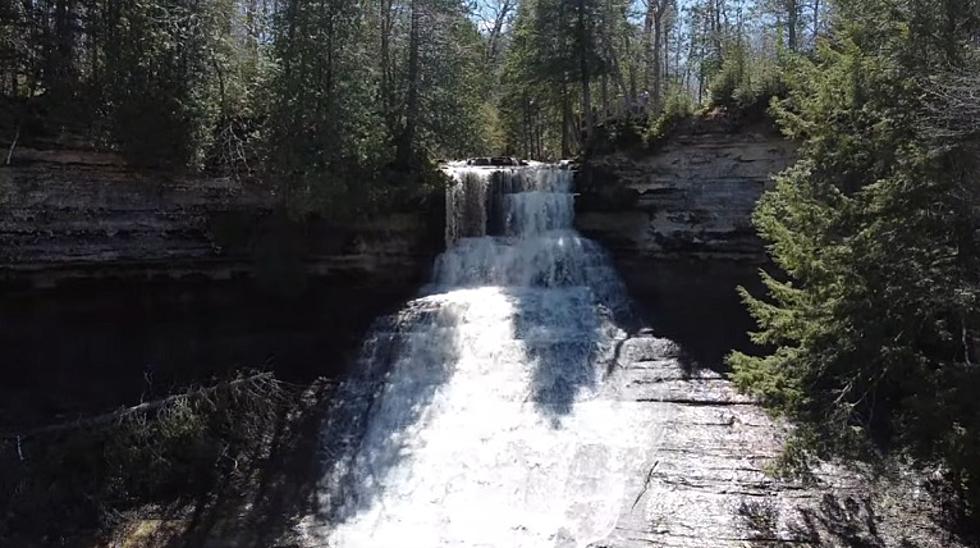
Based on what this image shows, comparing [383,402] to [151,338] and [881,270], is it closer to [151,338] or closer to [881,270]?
[151,338]

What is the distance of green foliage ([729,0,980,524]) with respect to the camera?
884 cm

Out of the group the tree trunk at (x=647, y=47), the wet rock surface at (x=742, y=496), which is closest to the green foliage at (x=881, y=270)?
the wet rock surface at (x=742, y=496)

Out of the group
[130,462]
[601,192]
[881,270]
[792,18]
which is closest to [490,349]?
[601,192]

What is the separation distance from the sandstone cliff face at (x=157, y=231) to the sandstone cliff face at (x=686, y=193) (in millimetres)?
4618

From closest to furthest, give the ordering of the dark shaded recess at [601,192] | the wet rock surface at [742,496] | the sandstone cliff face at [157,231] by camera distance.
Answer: the wet rock surface at [742,496]
the sandstone cliff face at [157,231]
the dark shaded recess at [601,192]

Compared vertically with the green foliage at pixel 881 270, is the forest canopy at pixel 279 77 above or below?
above

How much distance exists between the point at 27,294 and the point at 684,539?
1369cm

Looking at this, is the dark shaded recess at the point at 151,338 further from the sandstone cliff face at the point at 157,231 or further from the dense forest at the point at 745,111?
the dense forest at the point at 745,111

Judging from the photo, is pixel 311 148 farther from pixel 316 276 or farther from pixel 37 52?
pixel 37 52

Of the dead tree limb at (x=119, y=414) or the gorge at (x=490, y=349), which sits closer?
the gorge at (x=490, y=349)

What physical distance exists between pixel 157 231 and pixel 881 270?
45.5 feet

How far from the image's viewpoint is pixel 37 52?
1471 cm

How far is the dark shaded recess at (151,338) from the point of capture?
1475 cm

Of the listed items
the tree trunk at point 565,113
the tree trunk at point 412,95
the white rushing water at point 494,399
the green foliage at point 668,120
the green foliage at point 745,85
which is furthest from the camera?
the tree trunk at point 565,113
